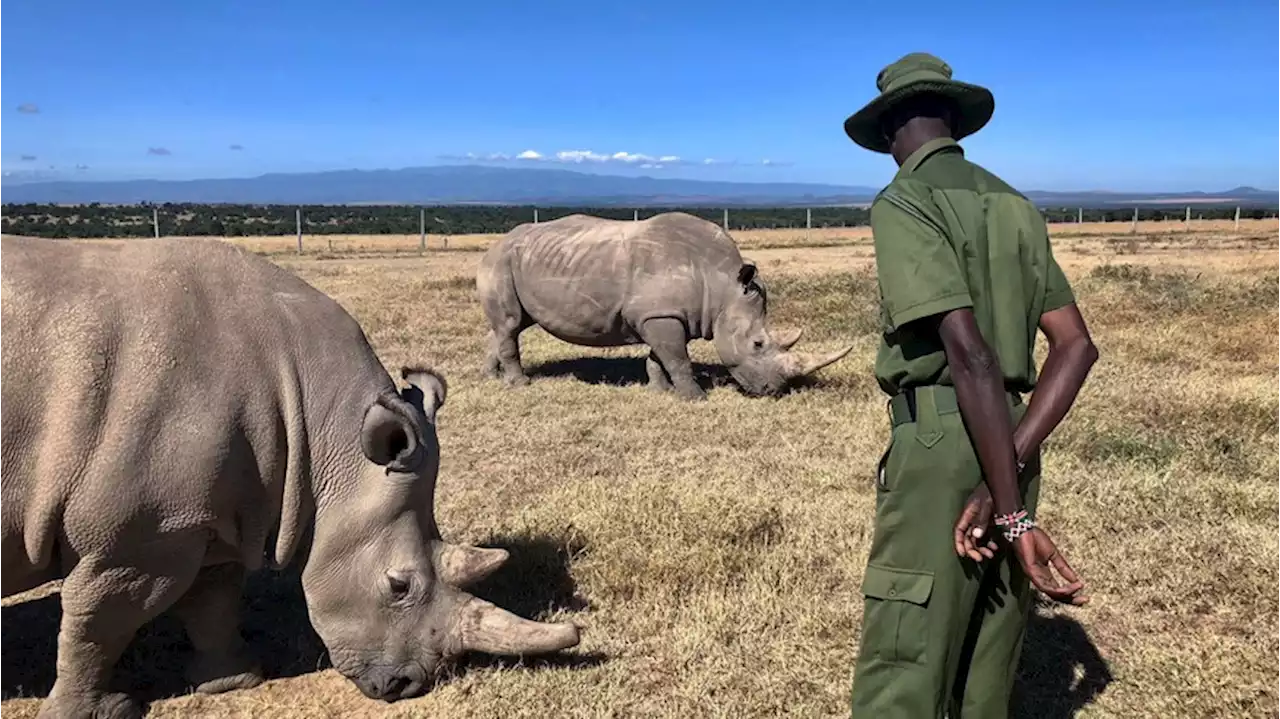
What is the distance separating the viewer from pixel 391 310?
16078 millimetres

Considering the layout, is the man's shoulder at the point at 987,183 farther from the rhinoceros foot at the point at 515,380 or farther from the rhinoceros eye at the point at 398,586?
the rhinoceros foot at the point at 515,380

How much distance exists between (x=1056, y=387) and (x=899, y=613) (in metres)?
0.84

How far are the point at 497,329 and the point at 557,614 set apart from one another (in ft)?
20.6

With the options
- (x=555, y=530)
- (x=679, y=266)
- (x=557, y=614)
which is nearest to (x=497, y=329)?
(x=679, y=266)

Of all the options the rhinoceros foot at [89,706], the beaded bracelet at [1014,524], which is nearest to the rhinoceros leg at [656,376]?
the rhinoceros foot at [89,706]

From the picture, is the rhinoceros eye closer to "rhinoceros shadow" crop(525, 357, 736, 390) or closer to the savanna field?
the savanna field

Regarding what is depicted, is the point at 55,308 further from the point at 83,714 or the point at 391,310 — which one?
the point at 391,310

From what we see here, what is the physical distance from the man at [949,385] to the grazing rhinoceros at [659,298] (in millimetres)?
7054

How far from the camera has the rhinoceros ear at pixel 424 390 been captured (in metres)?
4.59

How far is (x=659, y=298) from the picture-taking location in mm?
10289

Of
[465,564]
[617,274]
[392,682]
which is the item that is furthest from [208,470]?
[617,274]

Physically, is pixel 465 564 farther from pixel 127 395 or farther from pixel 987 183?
pixel 987 183

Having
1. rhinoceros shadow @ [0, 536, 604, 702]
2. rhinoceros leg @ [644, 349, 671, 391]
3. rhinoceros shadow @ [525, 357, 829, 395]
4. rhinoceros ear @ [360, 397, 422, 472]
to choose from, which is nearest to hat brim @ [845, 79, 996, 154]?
rhinoceros ear @ [360, 397, 422, 472]

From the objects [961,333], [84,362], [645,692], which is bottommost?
[645,692]
